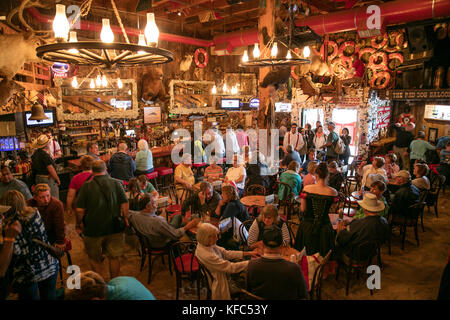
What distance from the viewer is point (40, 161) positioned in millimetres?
4863

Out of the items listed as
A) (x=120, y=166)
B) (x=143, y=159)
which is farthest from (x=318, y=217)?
(x=143, y=159)

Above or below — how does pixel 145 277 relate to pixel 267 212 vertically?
below

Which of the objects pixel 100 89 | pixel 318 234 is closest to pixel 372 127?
pixel 318 234

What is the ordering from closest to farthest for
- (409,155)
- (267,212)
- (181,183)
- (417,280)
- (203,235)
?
(203,235) → (267,212) → (417,280) → (181,183) → (409,155)

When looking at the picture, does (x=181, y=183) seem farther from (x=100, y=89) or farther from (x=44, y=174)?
(x=100, y=89)

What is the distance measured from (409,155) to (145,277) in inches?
287

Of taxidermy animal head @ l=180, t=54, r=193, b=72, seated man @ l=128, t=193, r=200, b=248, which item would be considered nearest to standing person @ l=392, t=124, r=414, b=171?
taxidermy animal head @ l=180, t=54, r=193, b=72

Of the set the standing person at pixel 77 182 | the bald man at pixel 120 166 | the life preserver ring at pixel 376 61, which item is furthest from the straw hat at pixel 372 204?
the life preserver ring at pixel 376 61

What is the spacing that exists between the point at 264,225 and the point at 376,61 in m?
8.20

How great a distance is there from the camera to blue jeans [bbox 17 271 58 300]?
2.50 meters

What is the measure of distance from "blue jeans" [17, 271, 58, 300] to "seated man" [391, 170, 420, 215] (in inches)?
176

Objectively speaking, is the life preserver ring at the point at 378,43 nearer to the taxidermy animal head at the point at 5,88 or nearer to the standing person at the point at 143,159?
the standing person at the point at 143,159

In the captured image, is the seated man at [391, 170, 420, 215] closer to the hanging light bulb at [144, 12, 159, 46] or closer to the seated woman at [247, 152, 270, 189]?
the seated woman at [247, 152, 270, 189]
